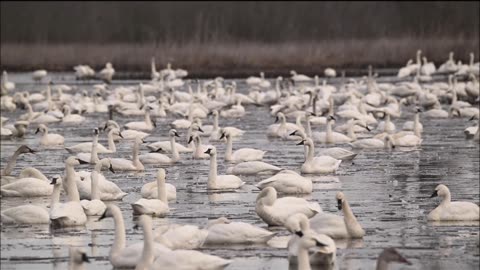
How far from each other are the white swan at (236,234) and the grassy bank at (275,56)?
26117mm

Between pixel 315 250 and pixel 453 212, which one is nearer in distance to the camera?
pixel 315 250

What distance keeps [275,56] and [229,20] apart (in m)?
14.0

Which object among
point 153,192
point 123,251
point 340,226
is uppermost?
point 153,192

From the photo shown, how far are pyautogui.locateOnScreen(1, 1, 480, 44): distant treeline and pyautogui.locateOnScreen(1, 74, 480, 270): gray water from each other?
2118 cm

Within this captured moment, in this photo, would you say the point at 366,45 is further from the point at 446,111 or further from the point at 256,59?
the point at 446,111

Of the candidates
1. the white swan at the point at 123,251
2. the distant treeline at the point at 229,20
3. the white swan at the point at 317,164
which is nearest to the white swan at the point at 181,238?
the white swan at the point at 123,251

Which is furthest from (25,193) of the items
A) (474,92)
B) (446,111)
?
(474,92)

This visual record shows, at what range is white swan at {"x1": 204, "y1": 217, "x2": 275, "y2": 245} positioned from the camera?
1067 cm

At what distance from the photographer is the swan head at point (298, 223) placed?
966cm

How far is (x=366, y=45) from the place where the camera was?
38.3 m

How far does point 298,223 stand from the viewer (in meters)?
10.2

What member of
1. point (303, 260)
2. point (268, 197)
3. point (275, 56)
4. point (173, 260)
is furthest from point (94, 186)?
point (275, 56)

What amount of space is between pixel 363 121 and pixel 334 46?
16692 mm

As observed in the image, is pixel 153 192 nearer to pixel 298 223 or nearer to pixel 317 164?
pixel 317 164
